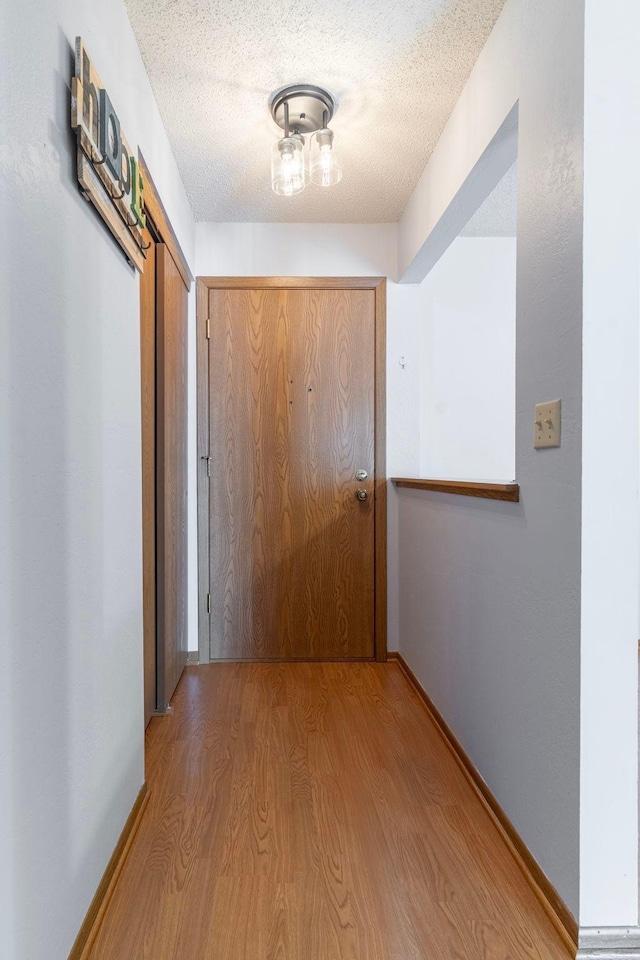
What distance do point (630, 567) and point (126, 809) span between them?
1.35m

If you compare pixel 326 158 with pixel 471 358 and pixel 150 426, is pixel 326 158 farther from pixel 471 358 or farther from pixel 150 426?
pixel 471 358

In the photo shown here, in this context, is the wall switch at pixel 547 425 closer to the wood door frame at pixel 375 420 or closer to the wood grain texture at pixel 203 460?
the wood door frame at pixel 375 420

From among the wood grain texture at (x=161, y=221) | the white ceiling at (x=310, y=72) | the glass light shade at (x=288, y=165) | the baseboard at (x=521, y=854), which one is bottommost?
the baseboard at (x=521, y=854)

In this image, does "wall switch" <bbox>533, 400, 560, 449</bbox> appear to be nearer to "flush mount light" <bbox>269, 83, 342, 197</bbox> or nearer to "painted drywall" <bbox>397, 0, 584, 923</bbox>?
"painted drywall" <bbox>397, 0, 584, 923</bbox>

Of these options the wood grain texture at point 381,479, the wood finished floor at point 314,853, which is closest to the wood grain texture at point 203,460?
the wood finished floor at point 314,853

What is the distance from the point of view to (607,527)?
110cm

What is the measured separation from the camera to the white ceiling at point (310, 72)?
154cm

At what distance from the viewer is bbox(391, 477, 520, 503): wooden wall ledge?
4.66 feet

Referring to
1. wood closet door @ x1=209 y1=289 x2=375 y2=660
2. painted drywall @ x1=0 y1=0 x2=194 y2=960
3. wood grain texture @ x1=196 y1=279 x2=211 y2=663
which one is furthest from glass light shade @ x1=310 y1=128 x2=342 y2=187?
wood grain texture @ x1=196 y1=279 x2=211 y2=663

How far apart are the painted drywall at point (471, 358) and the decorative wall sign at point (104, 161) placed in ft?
6.05

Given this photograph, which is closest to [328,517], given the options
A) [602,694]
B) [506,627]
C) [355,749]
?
[355,749]

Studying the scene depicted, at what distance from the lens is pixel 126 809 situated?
57.1 inches

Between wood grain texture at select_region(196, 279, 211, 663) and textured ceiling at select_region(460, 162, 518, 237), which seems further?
wood grain texture at select_region(196, 279, 211, 663)

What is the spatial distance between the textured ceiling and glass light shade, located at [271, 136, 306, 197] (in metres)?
0.89
